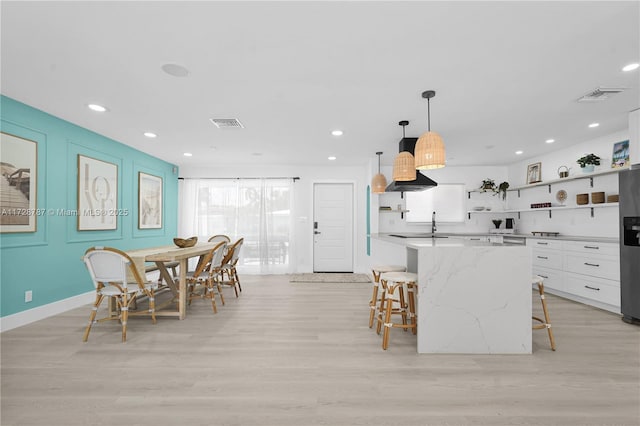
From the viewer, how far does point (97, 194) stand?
4391 mm

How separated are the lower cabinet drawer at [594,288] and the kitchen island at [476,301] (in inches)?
82.4

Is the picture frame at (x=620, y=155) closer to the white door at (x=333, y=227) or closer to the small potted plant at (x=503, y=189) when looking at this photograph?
the small potted plant at (x=503, y=189)

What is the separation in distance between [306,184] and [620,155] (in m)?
5.11

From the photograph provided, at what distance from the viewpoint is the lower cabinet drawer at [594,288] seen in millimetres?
3723

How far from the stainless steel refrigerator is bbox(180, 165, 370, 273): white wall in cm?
404

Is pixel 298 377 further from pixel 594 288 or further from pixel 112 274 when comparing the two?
pixel 594 288

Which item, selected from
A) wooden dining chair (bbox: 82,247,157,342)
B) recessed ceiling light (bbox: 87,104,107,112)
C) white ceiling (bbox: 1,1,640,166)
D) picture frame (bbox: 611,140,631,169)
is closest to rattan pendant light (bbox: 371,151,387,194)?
white ceiling (bbox: 1,1,640,166)

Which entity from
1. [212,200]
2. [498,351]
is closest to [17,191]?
[212,200]

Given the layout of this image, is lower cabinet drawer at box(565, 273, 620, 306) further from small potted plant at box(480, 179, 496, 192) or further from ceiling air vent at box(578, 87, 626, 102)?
small potted plant at box(480, 179, 496, 192)

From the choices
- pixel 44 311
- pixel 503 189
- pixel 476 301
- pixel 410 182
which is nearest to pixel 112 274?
pixel 44 311

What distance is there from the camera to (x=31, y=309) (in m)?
3.40

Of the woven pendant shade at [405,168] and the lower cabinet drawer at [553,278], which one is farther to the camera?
the lower cabinet drawer at [553,278]

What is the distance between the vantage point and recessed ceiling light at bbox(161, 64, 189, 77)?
2.48m

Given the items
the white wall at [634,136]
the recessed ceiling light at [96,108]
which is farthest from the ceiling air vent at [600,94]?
the recessed ceiling light at [96,108]
